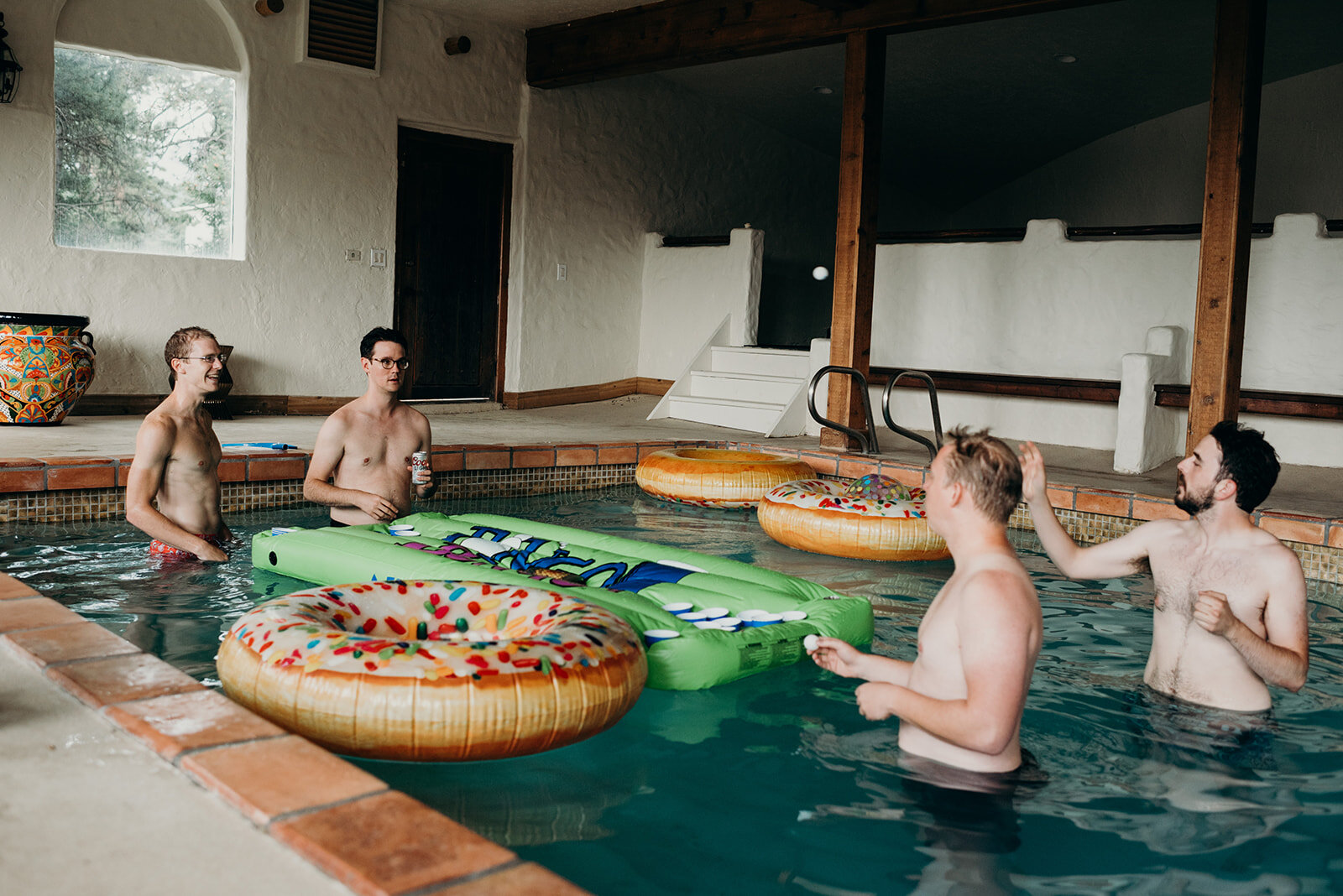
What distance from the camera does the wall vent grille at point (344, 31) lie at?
28.0 feet

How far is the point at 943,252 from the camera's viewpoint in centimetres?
898

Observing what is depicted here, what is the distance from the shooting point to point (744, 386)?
9.58 metres

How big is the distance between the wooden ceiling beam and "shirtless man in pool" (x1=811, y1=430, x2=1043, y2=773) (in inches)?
211

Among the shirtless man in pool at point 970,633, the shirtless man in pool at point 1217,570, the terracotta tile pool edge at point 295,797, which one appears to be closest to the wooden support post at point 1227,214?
the shirtless man in pool at point 1217,570

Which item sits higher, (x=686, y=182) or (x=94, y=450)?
(x=686, y=182)

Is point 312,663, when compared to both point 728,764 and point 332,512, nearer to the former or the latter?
point 728,764

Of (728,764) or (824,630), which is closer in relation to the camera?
(728,764)

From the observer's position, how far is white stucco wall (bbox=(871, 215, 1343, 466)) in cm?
723

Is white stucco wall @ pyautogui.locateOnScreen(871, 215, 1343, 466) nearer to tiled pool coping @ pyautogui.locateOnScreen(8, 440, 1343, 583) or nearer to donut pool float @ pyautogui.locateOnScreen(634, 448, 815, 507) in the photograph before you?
tiled pool coping @ pyautogui.locateOnScreen(8, 440, 1343, 583)

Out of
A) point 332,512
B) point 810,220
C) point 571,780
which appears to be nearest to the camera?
point 571,780

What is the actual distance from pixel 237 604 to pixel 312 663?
64.8 inches

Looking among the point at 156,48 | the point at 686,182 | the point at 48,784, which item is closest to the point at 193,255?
the point at 156,48

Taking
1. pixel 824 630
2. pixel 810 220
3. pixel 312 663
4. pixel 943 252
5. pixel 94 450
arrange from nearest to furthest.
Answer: pixel 312 663 < pixel 824 630 < pixel 94 450 < pixel 943 252 < pixel 810 220

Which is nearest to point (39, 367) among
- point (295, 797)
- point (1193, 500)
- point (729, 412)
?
point (729, 412)
